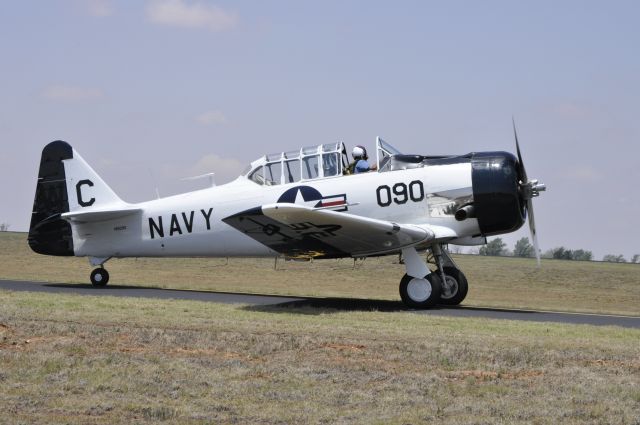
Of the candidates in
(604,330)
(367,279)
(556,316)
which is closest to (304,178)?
(556,316)

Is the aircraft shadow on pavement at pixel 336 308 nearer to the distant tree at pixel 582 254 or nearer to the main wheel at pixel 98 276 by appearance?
the main wheel at pixel 98 276

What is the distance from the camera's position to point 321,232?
1627 centimetres

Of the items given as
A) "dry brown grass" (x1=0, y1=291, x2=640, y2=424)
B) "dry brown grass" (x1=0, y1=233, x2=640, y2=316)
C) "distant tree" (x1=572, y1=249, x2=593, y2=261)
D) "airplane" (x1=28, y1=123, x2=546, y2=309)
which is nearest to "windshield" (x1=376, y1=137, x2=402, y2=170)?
"airplane" (x1=28, y1=123, x2=546, y2=309)

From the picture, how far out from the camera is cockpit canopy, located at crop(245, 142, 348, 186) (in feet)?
59.0

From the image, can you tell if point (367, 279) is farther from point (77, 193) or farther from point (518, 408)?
point (518, 408)

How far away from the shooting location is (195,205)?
19438mm

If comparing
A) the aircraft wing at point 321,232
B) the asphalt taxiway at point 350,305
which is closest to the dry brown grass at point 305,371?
the asphalt taxiway at point 350,305

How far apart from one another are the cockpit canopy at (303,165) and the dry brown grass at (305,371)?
4.91 metres

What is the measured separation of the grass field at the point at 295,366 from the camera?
7352mm

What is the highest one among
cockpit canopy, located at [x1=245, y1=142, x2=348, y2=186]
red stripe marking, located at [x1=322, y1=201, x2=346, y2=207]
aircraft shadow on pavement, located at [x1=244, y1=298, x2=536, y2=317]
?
cockpit canopy, located at [x1=245, y1=142, x2=348, y2=186]

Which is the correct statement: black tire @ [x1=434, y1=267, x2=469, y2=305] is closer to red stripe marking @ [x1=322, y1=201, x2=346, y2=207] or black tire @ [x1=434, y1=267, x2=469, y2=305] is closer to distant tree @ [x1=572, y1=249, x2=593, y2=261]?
red stripe marking @ [x1=322, y1=201, x2=346, y2=207]

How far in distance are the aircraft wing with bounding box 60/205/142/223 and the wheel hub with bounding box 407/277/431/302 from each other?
6975mm

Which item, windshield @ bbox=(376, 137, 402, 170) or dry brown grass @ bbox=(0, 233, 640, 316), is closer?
windshield @ bbox=(376, 137, 402, 170)

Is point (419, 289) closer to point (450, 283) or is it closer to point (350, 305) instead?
point (450, 283)
